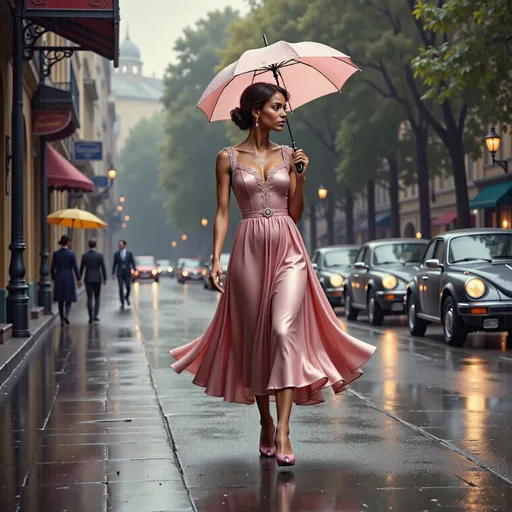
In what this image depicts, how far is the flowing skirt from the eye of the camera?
21.6 ft

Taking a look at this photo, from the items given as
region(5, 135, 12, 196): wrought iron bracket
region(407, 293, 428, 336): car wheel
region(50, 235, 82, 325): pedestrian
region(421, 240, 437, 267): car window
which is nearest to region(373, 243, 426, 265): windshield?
region(407, 293, 428, 336): car wheel

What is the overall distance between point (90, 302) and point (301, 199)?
57.5 feet

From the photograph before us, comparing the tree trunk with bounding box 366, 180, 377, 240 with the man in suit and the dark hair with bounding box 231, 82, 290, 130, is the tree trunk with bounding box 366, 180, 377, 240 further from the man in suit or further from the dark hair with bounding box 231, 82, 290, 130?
the dark hair with bounding box 231, 82, 290, 130

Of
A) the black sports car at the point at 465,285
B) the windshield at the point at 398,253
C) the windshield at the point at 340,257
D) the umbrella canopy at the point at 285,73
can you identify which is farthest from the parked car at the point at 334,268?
the umbrella canopy at the point at 285,73

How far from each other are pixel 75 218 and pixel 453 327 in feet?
41.3

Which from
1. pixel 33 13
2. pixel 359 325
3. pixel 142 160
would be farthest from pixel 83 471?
pixel 142 160

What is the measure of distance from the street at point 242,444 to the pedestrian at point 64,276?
903cm

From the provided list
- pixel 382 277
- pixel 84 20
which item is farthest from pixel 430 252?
pixel 84 20

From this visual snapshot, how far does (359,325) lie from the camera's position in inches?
859

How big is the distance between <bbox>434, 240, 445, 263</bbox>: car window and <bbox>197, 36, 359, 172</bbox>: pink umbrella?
372 inches

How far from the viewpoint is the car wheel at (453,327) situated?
15828 millimetres

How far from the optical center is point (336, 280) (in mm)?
26891

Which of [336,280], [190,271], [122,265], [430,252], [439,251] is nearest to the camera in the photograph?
[439,251]

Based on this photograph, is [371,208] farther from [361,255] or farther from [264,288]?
[264,288]
